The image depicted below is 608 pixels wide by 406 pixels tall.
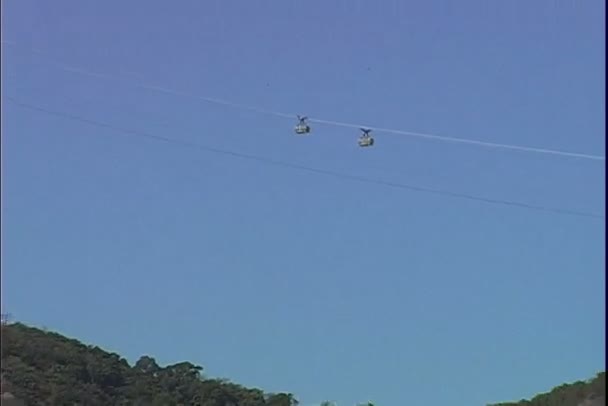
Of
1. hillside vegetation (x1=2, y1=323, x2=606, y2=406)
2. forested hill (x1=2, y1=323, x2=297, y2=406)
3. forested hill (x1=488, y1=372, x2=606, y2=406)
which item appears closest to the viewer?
forested hill (x1=488, y1=372, x2=606, y2=406)

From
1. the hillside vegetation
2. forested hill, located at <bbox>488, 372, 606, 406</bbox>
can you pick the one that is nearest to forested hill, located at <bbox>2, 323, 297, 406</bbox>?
the hillside vegetation

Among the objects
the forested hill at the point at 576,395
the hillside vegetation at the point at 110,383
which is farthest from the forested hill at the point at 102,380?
the forested hill at the point at 576,395

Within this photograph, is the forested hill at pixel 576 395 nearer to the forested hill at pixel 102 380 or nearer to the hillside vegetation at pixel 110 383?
the hillside vegetation at pixel 110 383

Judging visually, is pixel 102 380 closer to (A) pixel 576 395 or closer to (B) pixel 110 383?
(B) pixel 110 383

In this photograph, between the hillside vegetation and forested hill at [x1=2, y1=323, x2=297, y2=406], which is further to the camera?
forested hill at [x1=2, y1=323, x2=297, y2=406]

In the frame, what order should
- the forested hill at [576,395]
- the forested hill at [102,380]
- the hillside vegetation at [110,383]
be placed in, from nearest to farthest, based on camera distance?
the forested hill at [576,395]
the hillside vegetation at [110,383]
the forested hill at [102,380]

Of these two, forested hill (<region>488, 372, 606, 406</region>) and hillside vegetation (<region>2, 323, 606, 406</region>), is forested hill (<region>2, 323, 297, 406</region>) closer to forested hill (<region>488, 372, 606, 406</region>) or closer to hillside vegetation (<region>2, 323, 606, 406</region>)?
hillside vegetation (<region>2, 323, 606, 406</region>)

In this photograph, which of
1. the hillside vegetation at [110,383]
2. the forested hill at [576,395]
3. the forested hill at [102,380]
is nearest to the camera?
the forested hill at [576,395]

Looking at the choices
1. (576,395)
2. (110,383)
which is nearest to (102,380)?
(110,383)
